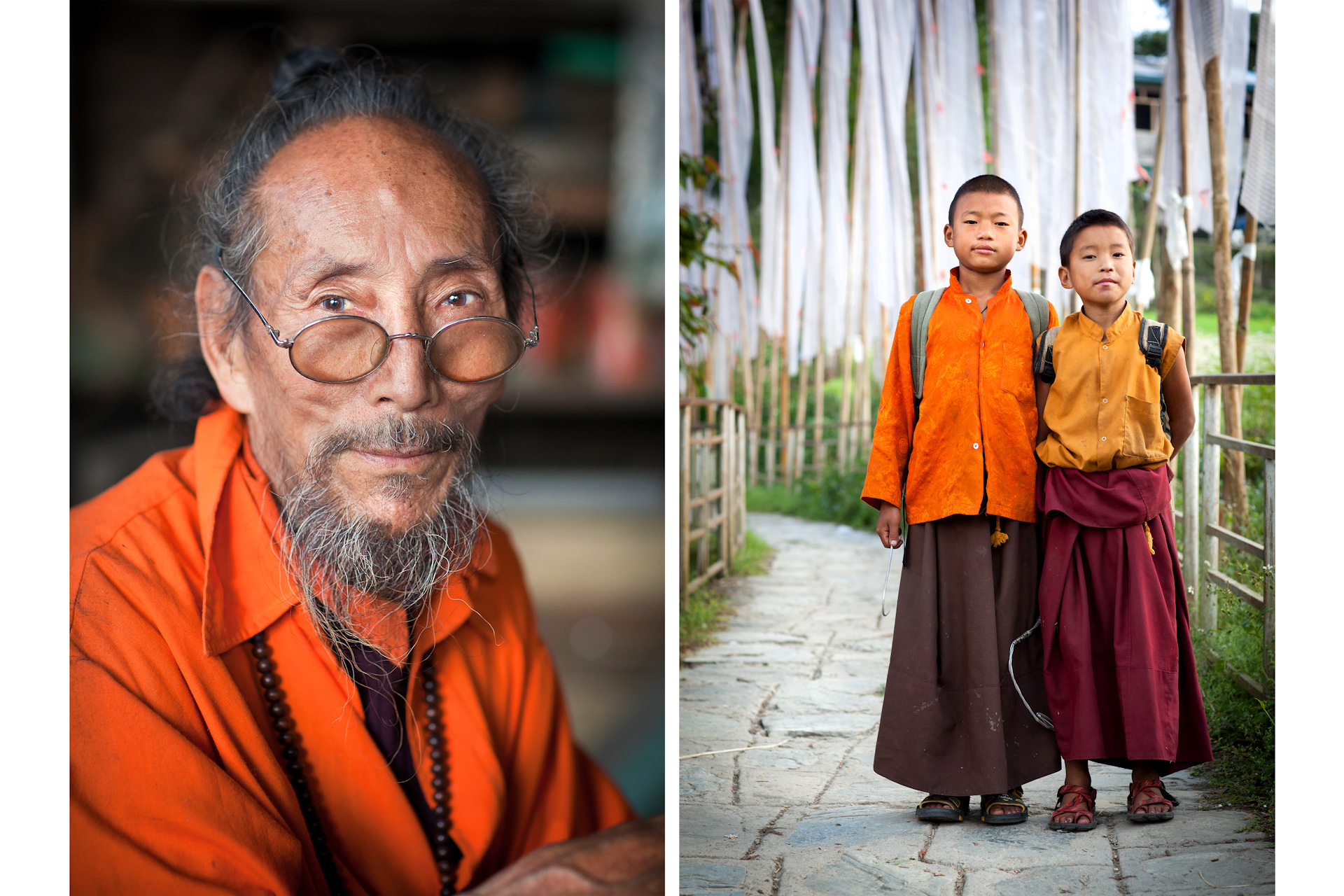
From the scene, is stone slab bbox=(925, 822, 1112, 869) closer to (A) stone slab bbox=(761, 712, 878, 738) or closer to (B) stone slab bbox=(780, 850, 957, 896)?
(B) stone slab bbox=(780, 850, 957, 896)

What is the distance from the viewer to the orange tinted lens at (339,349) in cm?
199

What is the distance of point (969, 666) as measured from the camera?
7.54 ft

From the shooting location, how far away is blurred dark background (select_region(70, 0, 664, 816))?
206 centimetres

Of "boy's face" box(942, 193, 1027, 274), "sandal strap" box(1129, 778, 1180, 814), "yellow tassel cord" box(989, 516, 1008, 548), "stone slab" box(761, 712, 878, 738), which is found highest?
"boy's face" box(942, 193, 1027, 274)

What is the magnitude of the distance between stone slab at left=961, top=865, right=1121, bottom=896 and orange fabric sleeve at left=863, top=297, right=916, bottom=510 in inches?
33.2

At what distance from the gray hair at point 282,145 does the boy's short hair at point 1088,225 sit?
1.24 meters

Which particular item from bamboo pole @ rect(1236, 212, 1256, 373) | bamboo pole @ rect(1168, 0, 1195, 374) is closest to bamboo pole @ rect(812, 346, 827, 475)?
bamboo pole @ rect(1168, 0, 1195, 374)

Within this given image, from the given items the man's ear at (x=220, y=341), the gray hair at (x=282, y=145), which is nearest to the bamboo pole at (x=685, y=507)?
the gray hair at (x=282, y=145)

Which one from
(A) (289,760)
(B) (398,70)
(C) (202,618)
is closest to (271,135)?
(B) (398,70)

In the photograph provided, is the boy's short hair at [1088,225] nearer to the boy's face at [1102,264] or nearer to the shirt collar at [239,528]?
the boy's face at [1102,264]

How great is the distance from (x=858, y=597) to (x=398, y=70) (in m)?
1.61

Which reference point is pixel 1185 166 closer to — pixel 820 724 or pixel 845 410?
pixel 845 410

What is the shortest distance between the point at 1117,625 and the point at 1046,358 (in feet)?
2.00
